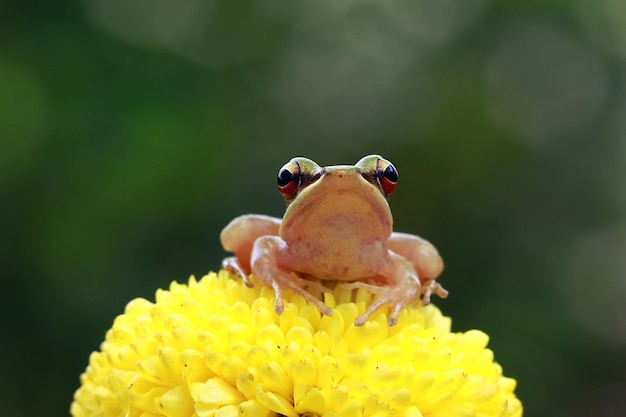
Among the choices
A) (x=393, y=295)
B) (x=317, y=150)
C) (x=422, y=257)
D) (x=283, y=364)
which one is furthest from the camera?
(x=317, y=150)

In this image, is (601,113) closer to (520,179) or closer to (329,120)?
(520,179)

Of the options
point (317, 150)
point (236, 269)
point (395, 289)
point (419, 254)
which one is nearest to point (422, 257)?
point (419, 254)

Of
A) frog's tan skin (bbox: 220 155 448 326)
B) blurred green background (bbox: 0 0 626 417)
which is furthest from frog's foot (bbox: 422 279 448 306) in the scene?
blurred green background (bbox: 0 0 626 417)

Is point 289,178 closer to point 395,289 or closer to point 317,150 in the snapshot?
point 395,289

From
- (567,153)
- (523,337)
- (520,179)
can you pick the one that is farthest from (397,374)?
(567,153)

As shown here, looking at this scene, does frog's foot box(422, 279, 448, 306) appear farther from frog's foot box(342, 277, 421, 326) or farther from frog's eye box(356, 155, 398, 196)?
frog's eye box(356, 155, 398, 196)

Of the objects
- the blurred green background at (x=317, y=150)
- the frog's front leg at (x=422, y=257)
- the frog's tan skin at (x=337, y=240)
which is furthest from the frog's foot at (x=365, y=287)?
the blurred green background at (x=317, y=150)
